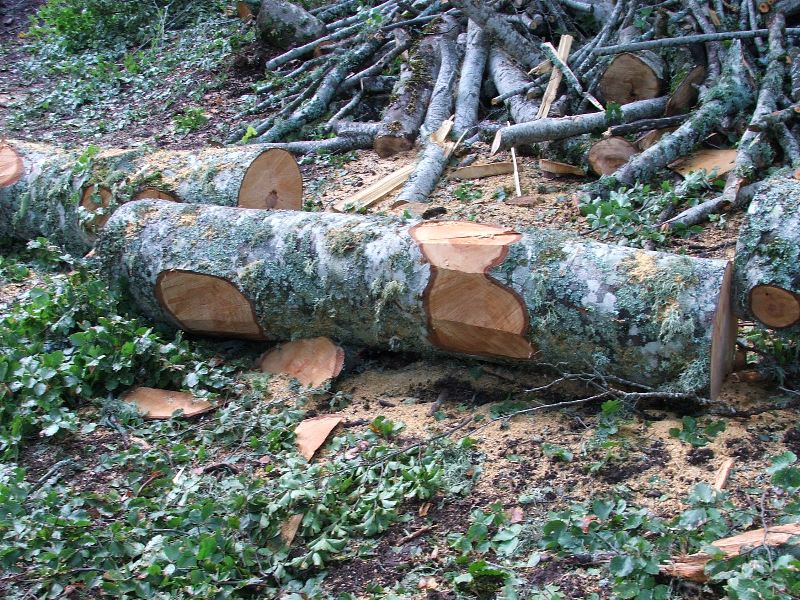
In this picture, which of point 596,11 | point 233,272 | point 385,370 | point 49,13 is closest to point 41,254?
point 233,272

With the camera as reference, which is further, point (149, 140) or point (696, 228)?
point (149, 140)

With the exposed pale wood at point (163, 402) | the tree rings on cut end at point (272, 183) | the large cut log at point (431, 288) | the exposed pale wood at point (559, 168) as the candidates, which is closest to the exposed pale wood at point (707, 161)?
the exposed pale wood at point (559, 168)

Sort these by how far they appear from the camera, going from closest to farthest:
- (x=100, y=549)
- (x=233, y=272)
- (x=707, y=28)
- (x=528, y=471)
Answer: (x=100, y=549) < (x=528, y=471) < (x=233, y=272) < (x=707, y=28)

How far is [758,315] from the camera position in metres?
3.18

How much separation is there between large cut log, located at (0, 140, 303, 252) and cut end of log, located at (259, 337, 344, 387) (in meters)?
1.15

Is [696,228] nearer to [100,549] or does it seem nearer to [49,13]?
[100,549]

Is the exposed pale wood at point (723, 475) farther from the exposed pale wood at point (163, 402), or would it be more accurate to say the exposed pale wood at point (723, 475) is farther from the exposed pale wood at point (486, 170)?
the exposed pale wood at point (486, 170)

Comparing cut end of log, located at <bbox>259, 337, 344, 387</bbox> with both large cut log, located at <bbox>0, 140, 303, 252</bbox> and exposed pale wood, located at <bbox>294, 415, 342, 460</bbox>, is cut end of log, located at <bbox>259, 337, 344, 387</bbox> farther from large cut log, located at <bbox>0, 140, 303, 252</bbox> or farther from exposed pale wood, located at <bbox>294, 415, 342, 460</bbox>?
large cut log, located at <bbox>0, 140, 303, 252</bbox>

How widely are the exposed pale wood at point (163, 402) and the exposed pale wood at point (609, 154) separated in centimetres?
297

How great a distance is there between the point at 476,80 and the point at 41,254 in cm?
349

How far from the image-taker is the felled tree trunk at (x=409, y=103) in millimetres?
6406

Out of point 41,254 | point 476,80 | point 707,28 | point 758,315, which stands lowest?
point 41,254

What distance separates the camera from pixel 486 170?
229 inches

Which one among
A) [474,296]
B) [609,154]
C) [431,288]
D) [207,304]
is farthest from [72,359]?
[609,154]
